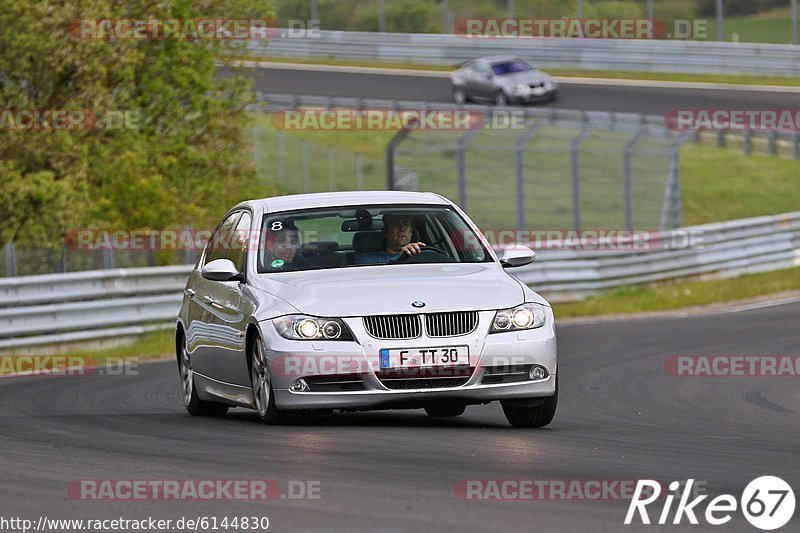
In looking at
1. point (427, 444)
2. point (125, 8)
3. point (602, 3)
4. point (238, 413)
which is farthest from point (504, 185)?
point (427, 444)

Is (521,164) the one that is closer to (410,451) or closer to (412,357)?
(412,357)

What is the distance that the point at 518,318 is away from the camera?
A: 10.2 meters

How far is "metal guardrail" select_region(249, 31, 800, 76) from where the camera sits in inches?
1924

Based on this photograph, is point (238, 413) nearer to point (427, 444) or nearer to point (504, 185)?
point (427, 444)

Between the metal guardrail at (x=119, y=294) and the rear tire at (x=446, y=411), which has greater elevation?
the rear tire at (x=446, y=411)

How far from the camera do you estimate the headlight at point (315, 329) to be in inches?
394

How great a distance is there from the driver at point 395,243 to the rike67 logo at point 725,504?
11.6 feet

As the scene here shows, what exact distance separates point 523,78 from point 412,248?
37.1 metres

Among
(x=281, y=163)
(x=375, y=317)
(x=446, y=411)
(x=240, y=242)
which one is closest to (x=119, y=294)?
(x=240, y=242)

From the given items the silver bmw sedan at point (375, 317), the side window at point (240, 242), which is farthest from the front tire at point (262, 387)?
the side window at point (240, 242)

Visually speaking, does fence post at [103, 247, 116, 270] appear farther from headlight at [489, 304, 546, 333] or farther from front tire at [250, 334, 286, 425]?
headlight at [489, 304, 546, 333]

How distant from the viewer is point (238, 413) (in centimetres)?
1266

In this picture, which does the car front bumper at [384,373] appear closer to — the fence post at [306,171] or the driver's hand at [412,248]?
the driver's hand at [412,248]

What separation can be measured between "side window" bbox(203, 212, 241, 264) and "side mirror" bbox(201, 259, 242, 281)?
0.79 m
